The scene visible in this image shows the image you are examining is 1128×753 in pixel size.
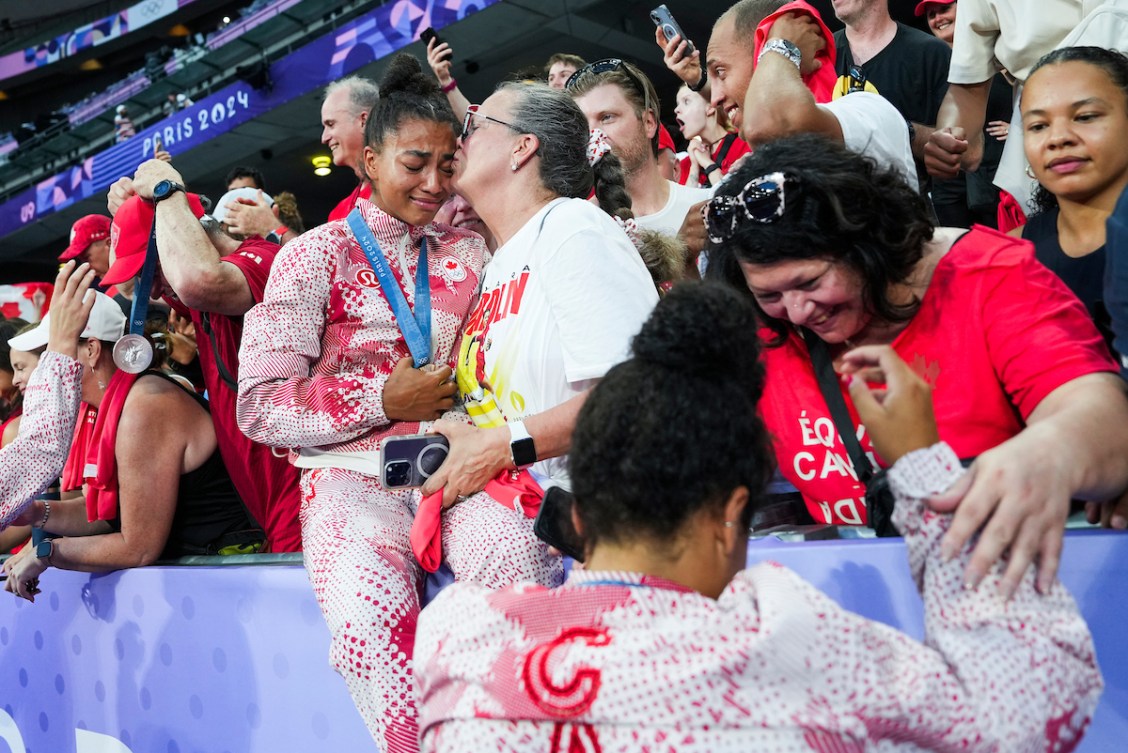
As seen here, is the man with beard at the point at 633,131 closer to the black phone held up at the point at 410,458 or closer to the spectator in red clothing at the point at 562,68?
the spectator in red clothing at the point at 562,68

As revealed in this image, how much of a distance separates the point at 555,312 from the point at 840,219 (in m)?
0.52

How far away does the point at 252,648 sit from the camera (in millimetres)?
2064

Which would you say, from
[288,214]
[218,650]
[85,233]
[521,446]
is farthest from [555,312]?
[288,214]

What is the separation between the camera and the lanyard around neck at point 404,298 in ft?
6.43

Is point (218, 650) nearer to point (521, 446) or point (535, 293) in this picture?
point (521, 446)

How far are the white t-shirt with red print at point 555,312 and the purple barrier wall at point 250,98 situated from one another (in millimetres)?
7422

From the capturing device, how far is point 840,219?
4.40 feet

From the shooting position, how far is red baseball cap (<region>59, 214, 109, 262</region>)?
128 inches

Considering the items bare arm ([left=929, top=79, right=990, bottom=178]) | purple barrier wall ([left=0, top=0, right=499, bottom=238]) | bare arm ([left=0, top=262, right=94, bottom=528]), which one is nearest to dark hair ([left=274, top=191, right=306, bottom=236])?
bare arm ([left=0, top=262, right=94, bottom=528])

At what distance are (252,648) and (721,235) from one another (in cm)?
136

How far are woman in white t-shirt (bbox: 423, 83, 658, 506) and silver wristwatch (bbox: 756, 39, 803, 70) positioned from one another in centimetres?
40

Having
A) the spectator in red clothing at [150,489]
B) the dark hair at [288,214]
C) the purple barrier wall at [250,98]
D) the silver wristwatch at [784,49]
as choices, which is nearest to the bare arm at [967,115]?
the silver wristwatch at [784,49]

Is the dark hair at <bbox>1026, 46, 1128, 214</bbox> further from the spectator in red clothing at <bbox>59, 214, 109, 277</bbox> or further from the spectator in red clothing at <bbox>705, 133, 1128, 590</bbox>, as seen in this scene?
the spectator in red clothing at <bbox>59, 214, 109, 277</bbox>

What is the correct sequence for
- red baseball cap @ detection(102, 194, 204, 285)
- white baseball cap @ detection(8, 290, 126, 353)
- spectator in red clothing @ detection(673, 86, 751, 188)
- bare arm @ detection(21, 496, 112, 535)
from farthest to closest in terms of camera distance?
spectator in red clothing @ detection(673, 86, 751, 188)
bare arm @ detection(21, 496, 112, 535)
white baseball cap @ detection(8, 290, 126, 353)
red baseball cap @ detection(102, 194, 204, 285)
